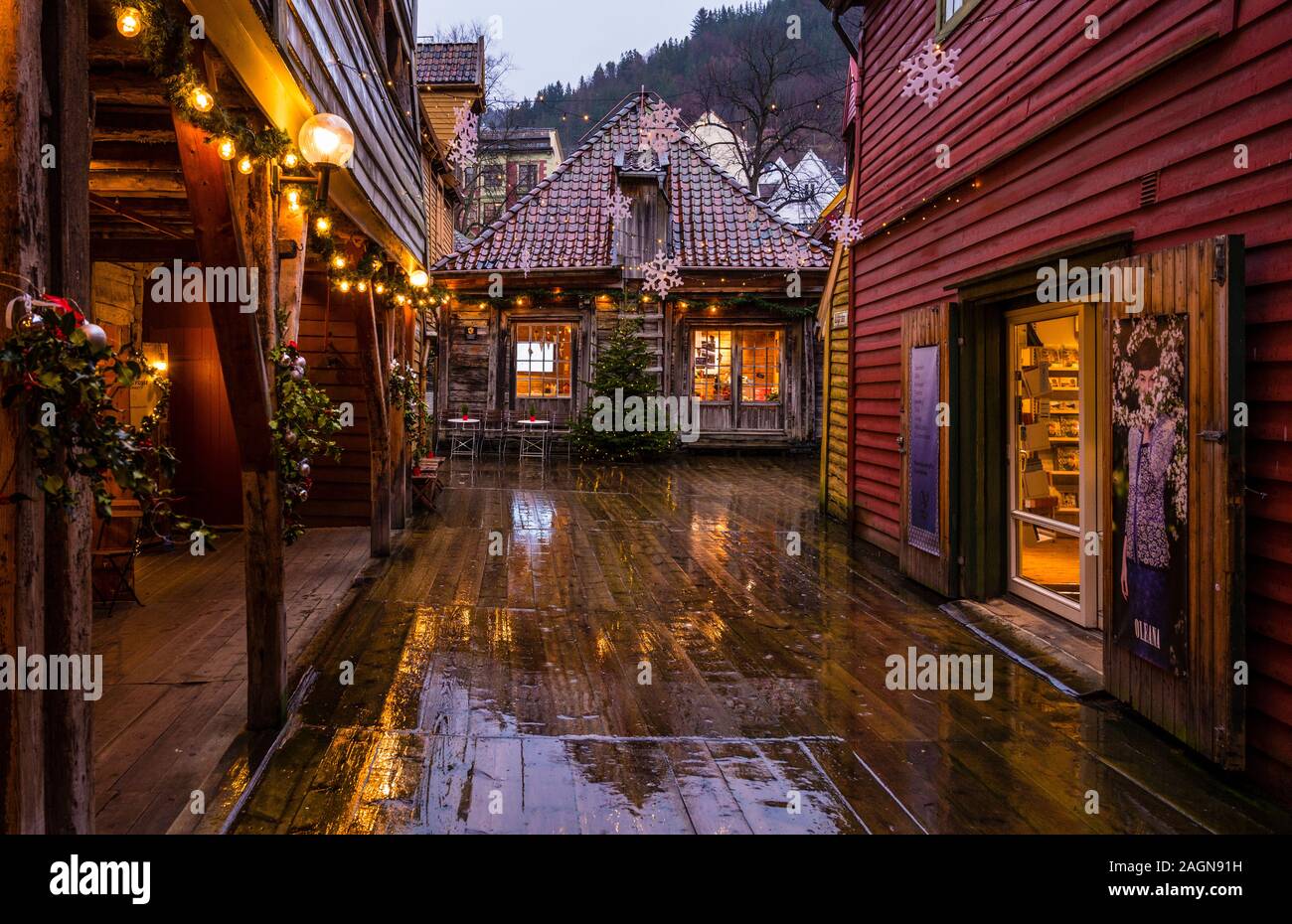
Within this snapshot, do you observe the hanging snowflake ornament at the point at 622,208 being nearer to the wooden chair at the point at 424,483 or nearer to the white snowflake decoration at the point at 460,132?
the white snowflake decoration at the point at 460,132

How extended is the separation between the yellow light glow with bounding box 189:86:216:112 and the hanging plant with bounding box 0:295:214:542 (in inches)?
59.6

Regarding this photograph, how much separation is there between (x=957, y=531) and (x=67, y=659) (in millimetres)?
5572

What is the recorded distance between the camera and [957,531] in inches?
248

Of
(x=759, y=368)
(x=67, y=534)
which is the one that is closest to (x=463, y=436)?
(x=759, y=368)

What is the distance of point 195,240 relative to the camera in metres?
4.95

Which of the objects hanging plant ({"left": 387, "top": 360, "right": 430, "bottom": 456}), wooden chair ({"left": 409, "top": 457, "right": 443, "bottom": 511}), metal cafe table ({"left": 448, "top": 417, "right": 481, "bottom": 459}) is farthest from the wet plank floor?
metal cafe table ({"left": 448, "top": 417, "right": 481, "bottom": 459})

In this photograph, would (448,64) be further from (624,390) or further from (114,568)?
(114,568)

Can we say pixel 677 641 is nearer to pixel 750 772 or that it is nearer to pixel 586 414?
pixel 750 772

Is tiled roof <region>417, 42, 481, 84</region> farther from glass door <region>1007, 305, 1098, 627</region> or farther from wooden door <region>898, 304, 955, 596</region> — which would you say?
glass door <region>1007, 305, 1098, 627</region>

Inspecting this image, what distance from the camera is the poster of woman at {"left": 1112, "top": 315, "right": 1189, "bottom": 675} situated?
367cm

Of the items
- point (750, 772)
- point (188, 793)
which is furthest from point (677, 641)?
point (188, 793)

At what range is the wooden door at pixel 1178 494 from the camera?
11.1 ft
